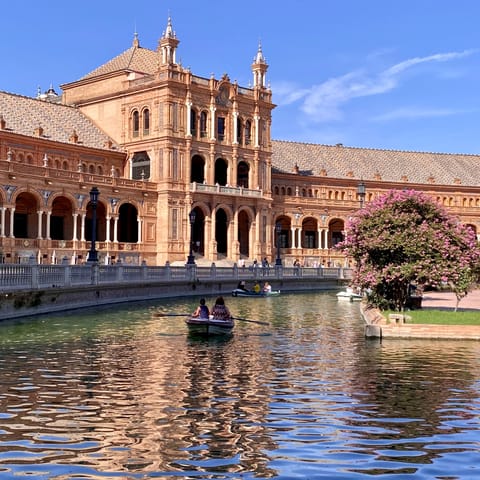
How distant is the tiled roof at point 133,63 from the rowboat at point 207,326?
54714 millimetres

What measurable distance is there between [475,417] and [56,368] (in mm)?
9635

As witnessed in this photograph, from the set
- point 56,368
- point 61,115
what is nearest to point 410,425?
point 56,368

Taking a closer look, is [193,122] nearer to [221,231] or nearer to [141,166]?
[141,166]

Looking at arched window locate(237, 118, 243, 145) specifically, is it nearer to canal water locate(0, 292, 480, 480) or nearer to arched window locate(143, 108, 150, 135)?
arched window locate(143, 108, 150, 135)

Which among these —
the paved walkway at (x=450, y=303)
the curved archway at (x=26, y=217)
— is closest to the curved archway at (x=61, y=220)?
the curved archway at (x=26, y=217)

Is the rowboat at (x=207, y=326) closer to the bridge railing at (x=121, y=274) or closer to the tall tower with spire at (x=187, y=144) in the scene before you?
the bridge railing at (x=121, y=274)

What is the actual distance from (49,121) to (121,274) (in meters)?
32.9

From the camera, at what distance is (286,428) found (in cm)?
1230

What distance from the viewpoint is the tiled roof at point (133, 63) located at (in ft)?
254

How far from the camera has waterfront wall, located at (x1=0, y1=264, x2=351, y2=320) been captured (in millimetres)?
29594

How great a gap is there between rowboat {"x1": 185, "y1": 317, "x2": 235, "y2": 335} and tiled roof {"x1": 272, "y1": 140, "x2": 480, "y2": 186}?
66.0 m

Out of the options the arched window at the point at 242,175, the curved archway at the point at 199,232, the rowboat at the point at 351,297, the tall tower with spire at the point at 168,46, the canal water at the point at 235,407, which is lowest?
the canal water at the point at 235,407

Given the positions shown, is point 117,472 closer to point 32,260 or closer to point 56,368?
point 56,368

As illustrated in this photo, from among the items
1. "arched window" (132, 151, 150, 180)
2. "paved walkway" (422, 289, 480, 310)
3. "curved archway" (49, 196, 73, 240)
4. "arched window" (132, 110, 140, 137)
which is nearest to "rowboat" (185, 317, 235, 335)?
"paved walkway" (422, 289, 480, 310)
